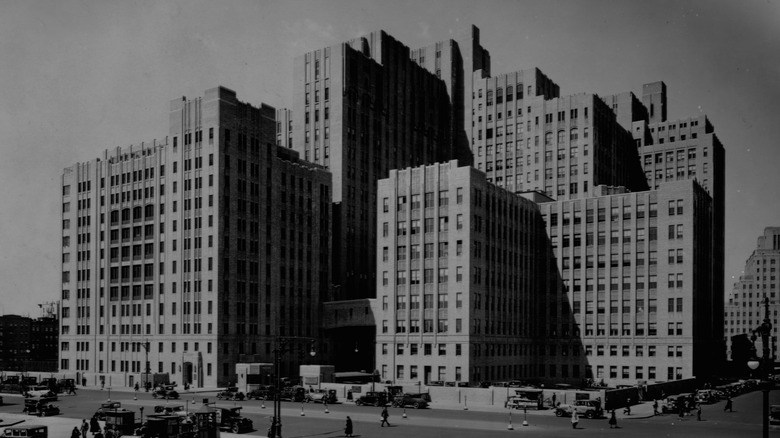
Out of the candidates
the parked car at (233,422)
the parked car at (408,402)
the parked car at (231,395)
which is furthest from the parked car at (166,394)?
the parked car at (233,422)

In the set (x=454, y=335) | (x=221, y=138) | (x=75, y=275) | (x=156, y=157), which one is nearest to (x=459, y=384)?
(x=454, y=335)

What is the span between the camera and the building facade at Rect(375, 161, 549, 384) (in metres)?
111

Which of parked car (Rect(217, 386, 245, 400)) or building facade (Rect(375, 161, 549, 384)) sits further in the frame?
building facade (Rect(375, 161, 549, 384))

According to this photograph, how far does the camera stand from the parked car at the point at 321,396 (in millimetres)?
84912

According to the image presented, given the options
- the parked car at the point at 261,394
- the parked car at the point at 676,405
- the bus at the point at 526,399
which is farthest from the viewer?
the parked car at the point at 261,394

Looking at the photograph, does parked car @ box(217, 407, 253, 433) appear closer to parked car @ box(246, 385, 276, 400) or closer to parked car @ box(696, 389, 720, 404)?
parked car @ box(246, 385, 276, 400)

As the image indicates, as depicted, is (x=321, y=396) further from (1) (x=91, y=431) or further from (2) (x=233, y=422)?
(1) (x=91, y=431)

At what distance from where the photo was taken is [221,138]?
117 meters

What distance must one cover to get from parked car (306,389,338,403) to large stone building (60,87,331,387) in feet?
97.1

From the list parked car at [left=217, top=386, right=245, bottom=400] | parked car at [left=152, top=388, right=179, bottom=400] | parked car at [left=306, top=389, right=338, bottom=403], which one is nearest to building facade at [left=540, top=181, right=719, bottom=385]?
parked car at [left=306, top=389, right=338, bottom=403]

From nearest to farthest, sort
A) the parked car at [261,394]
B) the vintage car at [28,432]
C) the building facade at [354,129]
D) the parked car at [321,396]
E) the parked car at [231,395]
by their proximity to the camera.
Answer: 1. the vintage car at [28,432]
2. the parked car at [321,396]
3. the parked car at [231,395]
4. the parked car at [261,394]
5. the building facade at [354,129]

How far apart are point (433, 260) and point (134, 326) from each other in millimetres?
51311

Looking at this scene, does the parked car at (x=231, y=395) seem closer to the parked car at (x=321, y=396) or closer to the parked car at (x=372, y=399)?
the parked car at (x=321, y=396)

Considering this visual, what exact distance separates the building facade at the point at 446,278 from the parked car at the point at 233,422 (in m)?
52.5
